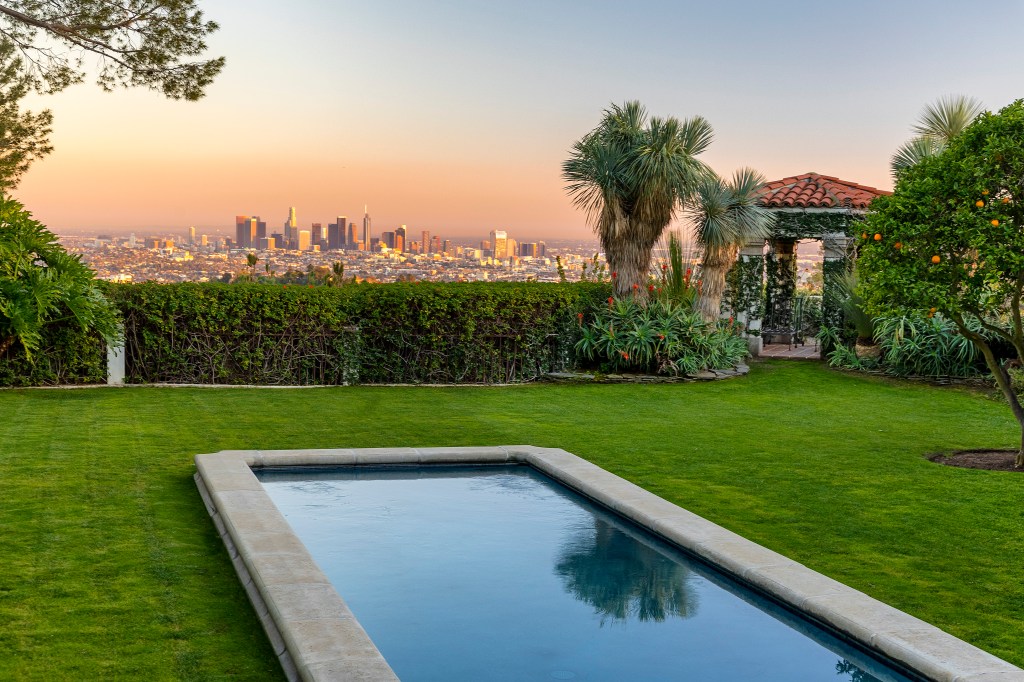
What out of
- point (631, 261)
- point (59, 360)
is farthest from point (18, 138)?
point (631, 261)

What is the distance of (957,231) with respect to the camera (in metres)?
8.86

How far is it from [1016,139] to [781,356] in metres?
10.7

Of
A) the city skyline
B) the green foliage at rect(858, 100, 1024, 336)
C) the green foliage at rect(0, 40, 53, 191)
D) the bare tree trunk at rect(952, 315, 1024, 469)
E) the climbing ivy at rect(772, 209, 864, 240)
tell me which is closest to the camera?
the green foliage at rect(858, 100, 1024, 336)

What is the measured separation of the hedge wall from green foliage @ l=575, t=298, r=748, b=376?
0.57 meters

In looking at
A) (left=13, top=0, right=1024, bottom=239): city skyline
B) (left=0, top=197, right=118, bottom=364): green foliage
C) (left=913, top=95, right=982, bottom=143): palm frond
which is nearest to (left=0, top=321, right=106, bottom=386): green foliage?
(left=0, top=197, right=118, bottom=364): green foliage

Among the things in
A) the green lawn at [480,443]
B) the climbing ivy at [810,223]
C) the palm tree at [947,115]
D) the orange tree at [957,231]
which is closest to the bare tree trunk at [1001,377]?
the orange tree at [957,231]

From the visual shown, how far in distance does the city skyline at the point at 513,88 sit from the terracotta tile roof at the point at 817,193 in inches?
27.1

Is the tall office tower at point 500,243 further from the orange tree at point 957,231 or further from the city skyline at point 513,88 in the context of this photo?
the orange tree at point 957,231

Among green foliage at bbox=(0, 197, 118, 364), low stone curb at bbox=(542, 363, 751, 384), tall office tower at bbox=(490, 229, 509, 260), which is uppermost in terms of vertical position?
tall office tower at bbox=(490, 229, 509, 260)

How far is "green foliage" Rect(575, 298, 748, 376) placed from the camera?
15.6m

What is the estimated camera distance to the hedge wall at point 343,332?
546 inches

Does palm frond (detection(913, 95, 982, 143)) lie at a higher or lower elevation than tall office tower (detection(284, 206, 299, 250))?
higher

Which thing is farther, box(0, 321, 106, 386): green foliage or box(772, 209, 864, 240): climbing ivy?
box(772, 209, 864, 240): climbing ivy

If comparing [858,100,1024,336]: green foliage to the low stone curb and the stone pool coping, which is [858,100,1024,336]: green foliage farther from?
the low stone curb
